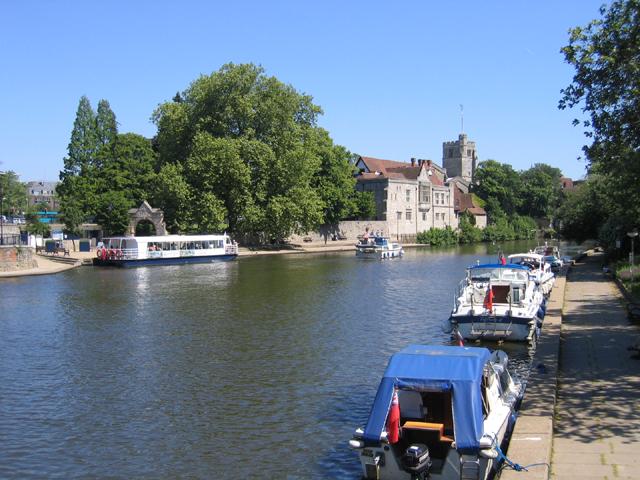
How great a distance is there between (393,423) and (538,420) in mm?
3396

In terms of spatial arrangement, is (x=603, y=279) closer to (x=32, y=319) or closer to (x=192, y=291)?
(x=192, y=291)

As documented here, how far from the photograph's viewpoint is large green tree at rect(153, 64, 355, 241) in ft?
248

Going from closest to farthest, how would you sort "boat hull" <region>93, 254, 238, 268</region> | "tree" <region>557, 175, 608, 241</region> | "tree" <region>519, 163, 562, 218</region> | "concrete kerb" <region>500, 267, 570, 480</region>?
1. "concrete kerb" <region>500, 267, 570, 480</region>
2. "tree" <region>557, 175, 608, 241</region>
3. "boat hull" <region>93, 254, 238, 268</region>
4. "tree" <region>519, 163, 562, 218</region>

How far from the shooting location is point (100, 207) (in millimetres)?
80875

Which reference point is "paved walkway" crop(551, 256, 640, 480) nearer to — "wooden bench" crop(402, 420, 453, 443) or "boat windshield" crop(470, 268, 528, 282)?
"wooden bench" crop(402, 420, 453, 443)

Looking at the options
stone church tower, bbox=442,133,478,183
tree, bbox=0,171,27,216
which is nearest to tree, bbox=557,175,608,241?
tree, bbox=0,171,27,216

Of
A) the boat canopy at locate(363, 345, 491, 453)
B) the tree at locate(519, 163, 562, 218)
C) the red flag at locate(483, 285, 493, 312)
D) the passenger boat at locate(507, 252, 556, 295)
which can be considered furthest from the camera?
the tree at locate(519, 163, 562, 218)

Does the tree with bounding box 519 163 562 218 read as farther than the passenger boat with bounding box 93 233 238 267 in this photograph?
Yes

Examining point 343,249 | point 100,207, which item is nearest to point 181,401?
point 100,207

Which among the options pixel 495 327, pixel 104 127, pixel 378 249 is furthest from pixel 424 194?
pixel 495 327

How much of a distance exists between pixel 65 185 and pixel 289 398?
8137 centimetres

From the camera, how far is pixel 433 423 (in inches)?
472

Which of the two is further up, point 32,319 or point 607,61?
point 607,61

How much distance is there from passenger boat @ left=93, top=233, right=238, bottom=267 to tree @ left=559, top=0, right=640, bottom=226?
4996 centimetres
